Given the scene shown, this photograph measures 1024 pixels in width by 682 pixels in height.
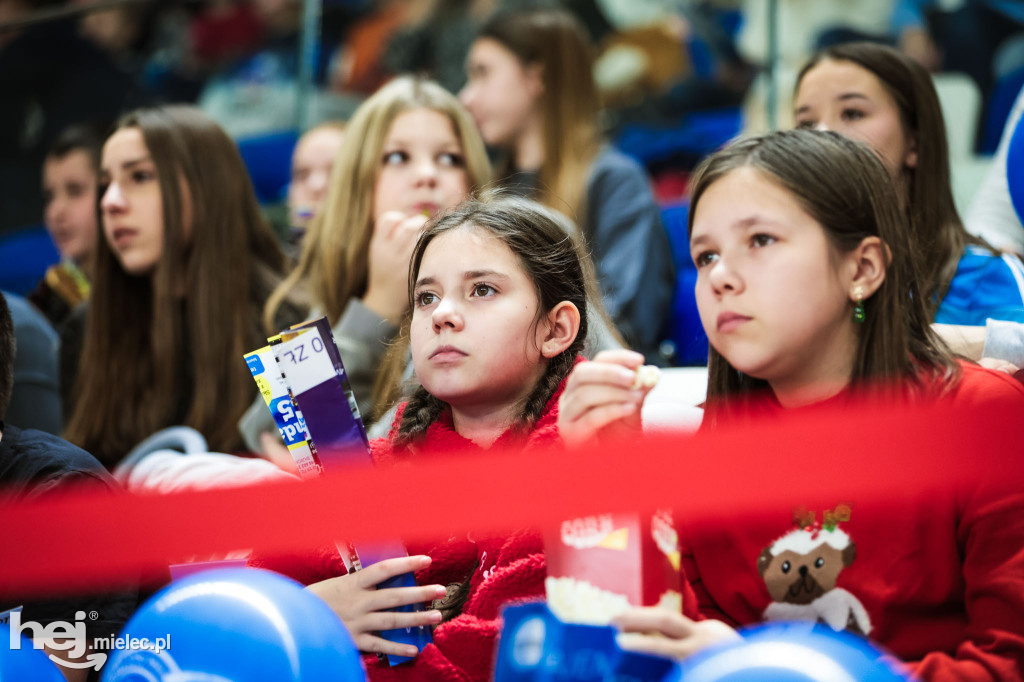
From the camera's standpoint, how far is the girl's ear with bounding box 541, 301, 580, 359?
1.47m

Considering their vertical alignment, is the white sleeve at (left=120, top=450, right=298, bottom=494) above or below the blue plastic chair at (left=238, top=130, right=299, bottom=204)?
below

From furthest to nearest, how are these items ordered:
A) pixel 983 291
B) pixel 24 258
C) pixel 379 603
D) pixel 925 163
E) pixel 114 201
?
1. pixel 24 258
2. pixel 114 201
3. pixel 925 163
4. pixel 983 291
5. pixel 379 603

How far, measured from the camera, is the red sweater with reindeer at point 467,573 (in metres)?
1.21

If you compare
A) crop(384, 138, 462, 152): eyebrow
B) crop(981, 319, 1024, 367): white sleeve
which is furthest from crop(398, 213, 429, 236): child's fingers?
crop(981, 319, 1024, 367): white sleeve

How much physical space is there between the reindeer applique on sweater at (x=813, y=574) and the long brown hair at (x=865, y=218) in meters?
0.18

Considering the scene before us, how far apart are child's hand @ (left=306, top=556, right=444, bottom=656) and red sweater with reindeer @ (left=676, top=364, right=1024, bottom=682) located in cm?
29

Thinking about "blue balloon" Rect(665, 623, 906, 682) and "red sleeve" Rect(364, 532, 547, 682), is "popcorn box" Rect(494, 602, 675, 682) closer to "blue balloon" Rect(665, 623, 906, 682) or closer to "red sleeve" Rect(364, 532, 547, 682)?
"blue balloon" Rect(665, 623, 906, 682)

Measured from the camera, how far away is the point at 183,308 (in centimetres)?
238

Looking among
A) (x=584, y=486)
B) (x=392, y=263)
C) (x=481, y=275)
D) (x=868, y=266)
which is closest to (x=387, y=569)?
(x=584, y=486)

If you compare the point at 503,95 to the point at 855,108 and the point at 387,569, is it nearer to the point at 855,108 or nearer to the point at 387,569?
the point at 855,108

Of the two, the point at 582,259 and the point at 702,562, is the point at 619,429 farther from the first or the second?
the point at 582,259

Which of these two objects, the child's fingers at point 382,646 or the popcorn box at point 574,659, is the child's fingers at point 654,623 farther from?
the child's fingers at point 382,646

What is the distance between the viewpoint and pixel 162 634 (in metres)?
1.07

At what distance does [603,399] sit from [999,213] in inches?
49.0
